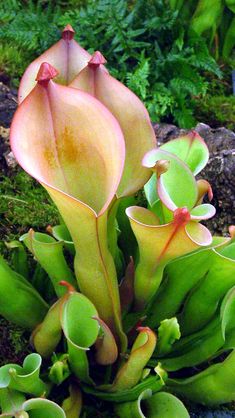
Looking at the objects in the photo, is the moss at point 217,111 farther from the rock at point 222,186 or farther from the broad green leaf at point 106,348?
the broad green leaf at point 106,348

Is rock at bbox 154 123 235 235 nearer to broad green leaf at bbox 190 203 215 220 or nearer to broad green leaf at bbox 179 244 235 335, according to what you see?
broad green leaf at bbox 179 244 235 335

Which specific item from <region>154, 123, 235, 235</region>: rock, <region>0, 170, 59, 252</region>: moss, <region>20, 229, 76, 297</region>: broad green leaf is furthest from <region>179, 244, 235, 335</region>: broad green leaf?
<region>0, 170, 59, 252</region>: moss

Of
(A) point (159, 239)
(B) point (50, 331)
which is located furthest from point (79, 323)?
(A) point (159, 239)

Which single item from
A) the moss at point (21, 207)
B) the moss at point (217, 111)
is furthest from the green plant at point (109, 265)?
the moss at point (217, 111)

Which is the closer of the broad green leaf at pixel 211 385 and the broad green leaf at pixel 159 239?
the broad green leaf at pixel 159 239

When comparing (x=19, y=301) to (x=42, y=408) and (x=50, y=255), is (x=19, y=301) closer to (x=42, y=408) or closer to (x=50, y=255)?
(x=50, y=255)

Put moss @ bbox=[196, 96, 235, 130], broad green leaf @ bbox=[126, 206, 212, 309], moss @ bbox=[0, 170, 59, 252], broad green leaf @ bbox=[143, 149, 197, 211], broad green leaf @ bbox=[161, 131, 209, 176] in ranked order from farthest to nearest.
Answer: moss @ bbox=[196, 96, 235, 130], moss @ bbox=[0, 170, 59, 252], broad green leaf @ bbox=[161, 131, 209, 176], broad green leaf @ bbox=[143, 149, 197, 211], broad green leaf @ bbox=[126, 206, 212, 309]
